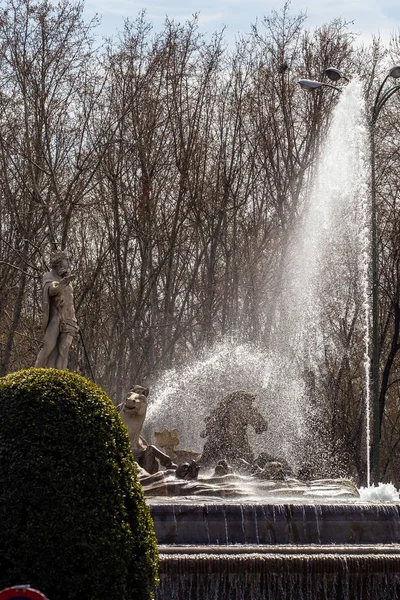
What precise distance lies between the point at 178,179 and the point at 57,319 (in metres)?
14.3

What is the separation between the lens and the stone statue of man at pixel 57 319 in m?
16.1

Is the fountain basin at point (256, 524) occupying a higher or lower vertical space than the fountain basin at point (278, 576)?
higher

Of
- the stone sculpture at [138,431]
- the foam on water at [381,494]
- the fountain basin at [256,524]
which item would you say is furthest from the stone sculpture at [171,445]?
the fountain basin at [256,524]

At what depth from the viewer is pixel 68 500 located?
6.24 meters

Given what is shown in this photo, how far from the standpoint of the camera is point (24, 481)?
6.23 metres

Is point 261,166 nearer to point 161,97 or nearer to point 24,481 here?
point 161,97

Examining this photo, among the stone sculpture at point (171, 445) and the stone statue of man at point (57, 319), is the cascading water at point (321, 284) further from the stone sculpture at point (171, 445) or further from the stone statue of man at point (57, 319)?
the stone statue of man at point (57, 319)

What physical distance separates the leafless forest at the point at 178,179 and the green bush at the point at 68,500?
19367 mm

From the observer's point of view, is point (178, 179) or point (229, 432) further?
point (178, 179)

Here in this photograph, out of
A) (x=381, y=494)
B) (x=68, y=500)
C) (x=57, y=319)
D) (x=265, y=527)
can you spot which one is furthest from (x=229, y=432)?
(x=68, y=500)

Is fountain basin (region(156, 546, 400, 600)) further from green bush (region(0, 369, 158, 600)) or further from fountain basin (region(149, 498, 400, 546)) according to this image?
green bush (region(0, 369, 158, 600))

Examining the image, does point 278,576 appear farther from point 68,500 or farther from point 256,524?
point 68,500

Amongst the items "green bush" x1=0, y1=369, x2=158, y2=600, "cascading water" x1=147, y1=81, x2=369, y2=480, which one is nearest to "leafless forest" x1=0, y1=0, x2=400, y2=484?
"cascading water" x1=147, y1=81, x2=369, y2=480

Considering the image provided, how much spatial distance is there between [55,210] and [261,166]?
718cm
